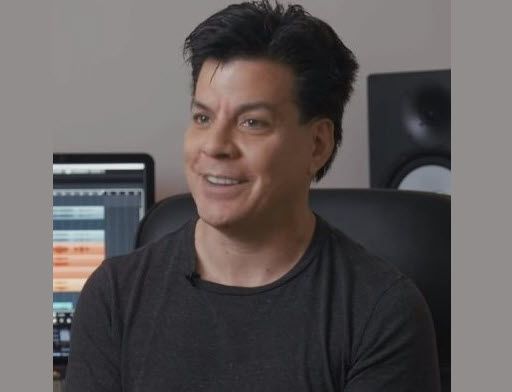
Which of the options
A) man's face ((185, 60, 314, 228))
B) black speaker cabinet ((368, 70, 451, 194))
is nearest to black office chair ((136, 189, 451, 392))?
man's face ((185, 60, 314, 228))

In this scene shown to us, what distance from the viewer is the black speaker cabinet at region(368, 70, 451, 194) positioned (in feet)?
6.39

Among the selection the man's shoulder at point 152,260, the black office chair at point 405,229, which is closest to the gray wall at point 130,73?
the black office chair at point 405,229

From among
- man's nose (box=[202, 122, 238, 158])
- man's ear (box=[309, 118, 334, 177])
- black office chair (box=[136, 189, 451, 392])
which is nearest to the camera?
man's nose (box=[202, 122, 238, 158])

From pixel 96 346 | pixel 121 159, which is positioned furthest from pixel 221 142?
pixel 121 159

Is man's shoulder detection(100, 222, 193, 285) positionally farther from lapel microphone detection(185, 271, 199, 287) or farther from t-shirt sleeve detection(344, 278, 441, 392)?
t-shirt sleeve detection(344, 278, 441, 392)

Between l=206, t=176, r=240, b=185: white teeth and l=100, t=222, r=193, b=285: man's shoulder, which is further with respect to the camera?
l=100, t=222, r=193, b=285: man's shoulder

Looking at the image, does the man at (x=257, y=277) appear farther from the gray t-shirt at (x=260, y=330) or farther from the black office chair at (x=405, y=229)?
the black office chair at (x=405, y=229)

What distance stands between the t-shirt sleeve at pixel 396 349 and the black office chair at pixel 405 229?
0.61 ft

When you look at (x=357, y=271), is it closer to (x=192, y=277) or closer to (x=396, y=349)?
(x=396, y=349)

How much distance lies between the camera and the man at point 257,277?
1.08 metres

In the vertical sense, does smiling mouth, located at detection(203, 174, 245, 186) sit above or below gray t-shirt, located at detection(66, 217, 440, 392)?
above

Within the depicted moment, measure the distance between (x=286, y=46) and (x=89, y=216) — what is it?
0.85 meters

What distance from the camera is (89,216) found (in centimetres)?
184

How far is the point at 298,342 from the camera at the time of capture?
1.09m
